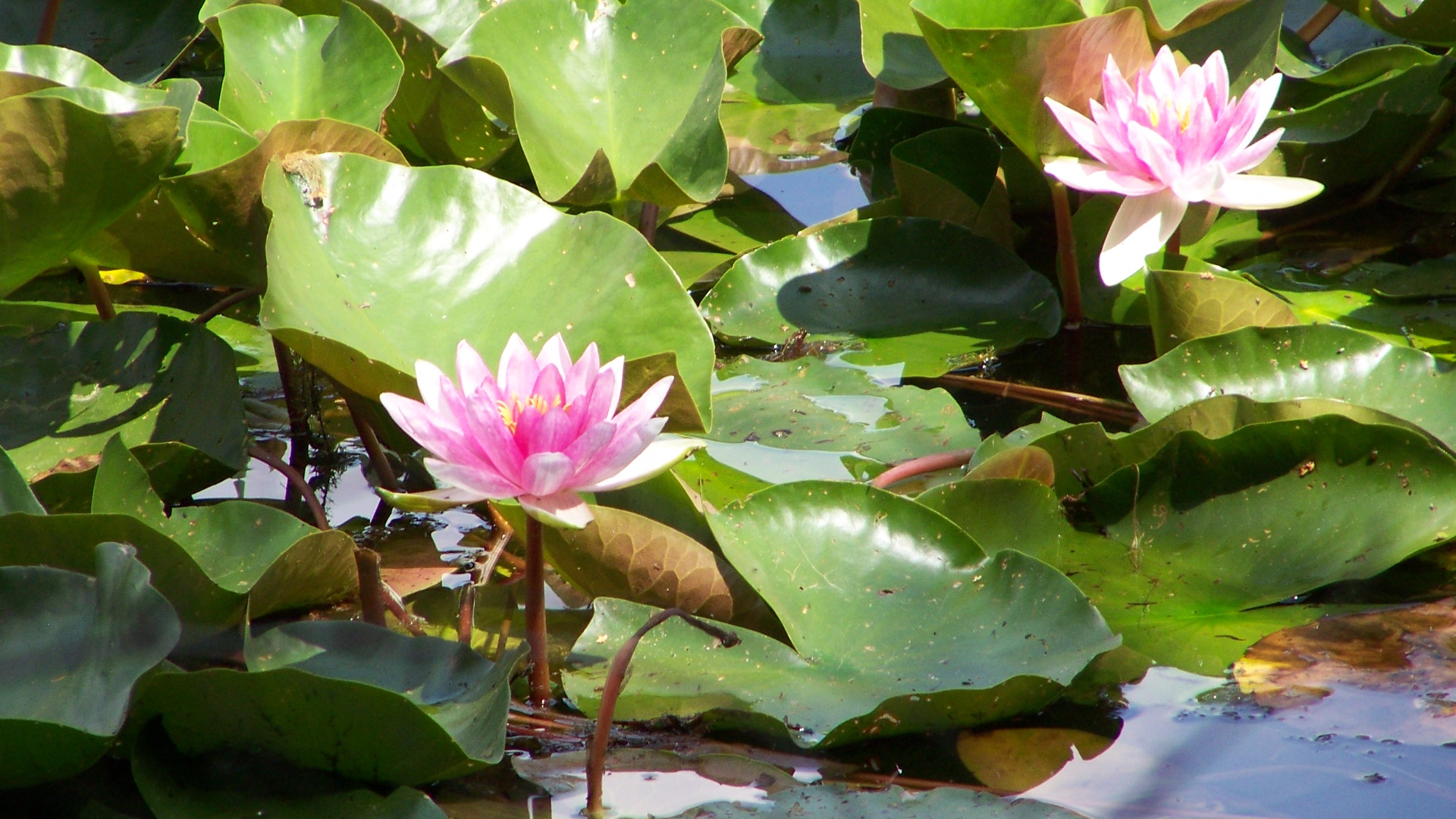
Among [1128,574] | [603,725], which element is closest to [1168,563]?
[1128,574]

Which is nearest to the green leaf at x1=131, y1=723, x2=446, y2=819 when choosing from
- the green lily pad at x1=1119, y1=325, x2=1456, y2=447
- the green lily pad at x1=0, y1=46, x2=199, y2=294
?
the green lily pad at x1=0, y1=46, x2=199, y2=294

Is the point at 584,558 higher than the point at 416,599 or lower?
higher

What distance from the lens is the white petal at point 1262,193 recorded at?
1.67m

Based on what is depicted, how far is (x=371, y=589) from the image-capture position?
1168 millimetres

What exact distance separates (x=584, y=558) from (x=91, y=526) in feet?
1.57

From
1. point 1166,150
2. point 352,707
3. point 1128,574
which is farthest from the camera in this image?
point 1166,150

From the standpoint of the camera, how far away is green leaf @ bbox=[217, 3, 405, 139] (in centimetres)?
183

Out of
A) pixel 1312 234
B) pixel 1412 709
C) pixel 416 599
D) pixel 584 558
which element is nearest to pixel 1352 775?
pixel 1412 709

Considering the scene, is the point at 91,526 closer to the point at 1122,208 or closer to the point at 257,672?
the point at 257,672

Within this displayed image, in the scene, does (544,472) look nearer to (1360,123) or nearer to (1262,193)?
(1262,193)

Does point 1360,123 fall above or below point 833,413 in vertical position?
above

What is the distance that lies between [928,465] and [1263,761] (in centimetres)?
58

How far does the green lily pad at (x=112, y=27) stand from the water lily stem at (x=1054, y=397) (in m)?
1.85

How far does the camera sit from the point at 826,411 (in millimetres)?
1781
